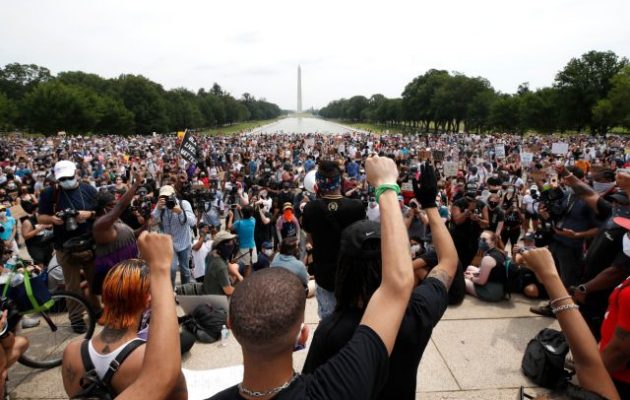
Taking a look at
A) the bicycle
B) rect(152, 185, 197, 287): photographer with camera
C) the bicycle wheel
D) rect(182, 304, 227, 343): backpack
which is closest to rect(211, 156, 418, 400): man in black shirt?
the bicycle

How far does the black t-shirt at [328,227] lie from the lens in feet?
12.3

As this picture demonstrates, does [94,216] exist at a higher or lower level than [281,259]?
higher

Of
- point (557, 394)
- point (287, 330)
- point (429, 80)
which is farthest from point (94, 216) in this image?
point (429, 80)

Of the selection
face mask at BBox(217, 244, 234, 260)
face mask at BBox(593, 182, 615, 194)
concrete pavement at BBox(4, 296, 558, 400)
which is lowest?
concrete pavement at BBox(4, 296, 558, 400)

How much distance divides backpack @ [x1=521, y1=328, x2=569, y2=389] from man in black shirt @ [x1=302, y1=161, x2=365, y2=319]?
214 centimetres

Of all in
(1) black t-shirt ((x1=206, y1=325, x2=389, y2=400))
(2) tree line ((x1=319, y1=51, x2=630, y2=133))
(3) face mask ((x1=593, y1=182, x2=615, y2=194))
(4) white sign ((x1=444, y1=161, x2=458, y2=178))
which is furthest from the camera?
(2) tree line ((x1=319, y1=51, x2=630, y2=133))

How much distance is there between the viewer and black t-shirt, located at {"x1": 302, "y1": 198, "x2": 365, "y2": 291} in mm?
3746

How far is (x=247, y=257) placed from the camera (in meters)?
7.38

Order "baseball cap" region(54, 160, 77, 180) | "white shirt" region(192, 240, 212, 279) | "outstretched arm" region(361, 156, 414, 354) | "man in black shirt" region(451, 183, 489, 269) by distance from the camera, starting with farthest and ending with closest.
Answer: "white shirt" region(192, 240, 212, 279)
"man in black shirt" region(451, 183, 489, 269)
"baseball cap" region(54, 160, 77, 180)
"outstretched arm" region(361, 156, 414, 354)

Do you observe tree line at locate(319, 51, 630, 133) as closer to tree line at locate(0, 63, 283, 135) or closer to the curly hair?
tree line at locate(0, 63, 283, 135)

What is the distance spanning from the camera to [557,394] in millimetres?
1652

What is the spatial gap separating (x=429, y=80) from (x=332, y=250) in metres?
96.9

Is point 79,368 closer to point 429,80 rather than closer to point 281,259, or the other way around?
point 281,259

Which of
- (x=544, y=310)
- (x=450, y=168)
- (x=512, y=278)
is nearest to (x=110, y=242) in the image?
(x=512, y=278)
